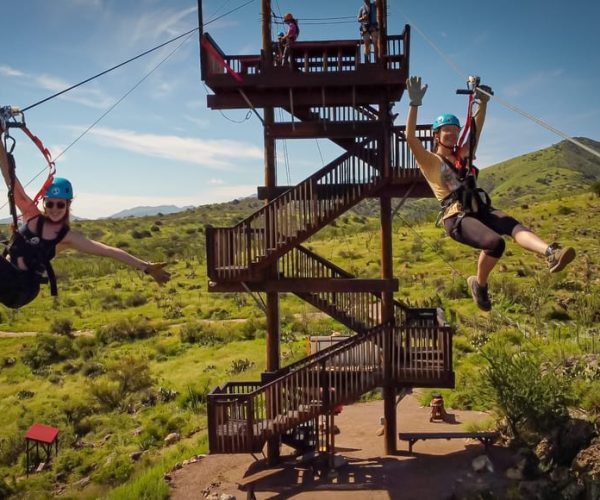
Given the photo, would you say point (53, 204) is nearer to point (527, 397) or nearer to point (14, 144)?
point (14, 144)

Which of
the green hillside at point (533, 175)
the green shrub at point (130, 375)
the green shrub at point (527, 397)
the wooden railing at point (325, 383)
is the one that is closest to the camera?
the wooden railing at point (325, 383)

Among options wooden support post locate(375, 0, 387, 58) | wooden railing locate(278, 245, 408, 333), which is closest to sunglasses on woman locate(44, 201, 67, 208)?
wooden railing locate(278, 245, 408, 333)

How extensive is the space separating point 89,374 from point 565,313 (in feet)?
81.4

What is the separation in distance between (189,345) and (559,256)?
1062 inches

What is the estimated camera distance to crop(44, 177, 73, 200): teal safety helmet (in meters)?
5.92

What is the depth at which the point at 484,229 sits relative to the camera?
644 cm

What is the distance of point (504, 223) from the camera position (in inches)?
255

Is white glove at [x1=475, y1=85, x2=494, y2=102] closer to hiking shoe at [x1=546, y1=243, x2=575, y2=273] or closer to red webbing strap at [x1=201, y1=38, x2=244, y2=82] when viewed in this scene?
hiking shoe at [x1=546, y1=243, x2=575, y2=273]

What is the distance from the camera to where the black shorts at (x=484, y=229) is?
630 cm

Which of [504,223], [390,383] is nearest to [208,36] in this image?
[504,223]

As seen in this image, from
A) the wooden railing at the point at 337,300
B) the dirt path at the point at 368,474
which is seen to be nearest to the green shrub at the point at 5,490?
the dirt path at the point at 368,474

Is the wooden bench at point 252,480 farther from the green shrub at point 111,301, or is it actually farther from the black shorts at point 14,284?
the green shrub at point 111,301

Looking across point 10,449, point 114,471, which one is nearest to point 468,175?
point 114,471

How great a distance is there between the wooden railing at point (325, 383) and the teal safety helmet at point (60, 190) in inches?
282
